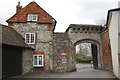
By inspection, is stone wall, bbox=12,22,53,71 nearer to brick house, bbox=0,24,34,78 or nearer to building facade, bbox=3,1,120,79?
building facade, bbox=3,1,120,79

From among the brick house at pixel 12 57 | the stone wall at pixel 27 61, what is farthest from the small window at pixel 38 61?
the brick house at pixel 12 57

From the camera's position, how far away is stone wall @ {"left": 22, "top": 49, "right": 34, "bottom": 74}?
14029 mm

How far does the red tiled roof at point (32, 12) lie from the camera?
17406 millimetres

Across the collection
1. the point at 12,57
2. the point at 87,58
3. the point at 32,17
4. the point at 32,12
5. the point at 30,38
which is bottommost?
the point at 87,58

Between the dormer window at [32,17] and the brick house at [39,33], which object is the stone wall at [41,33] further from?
the dormer window at [32,17]

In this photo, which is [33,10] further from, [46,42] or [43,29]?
[46,42]

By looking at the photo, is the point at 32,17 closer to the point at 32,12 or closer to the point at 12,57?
the point at 32,12

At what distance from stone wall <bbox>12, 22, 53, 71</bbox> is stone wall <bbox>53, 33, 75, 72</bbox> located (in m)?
0.79

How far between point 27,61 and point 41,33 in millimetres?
4190

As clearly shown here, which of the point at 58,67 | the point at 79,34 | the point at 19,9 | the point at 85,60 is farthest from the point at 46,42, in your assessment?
the point at 85,60

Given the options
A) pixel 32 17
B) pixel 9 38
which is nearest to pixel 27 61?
pixel 9 38

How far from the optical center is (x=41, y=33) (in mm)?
17141

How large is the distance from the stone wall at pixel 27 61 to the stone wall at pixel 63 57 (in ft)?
9.69

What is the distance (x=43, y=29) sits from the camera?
17.2m
